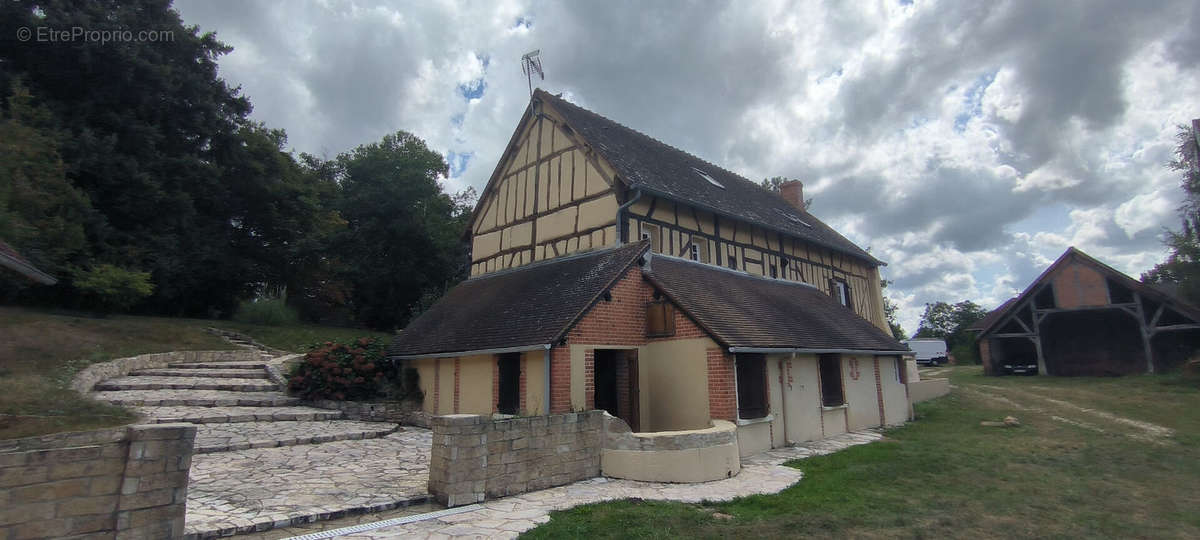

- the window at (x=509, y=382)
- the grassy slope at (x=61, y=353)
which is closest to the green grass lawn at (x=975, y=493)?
the window at (x=509, y=382)

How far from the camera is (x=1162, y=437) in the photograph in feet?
37.5

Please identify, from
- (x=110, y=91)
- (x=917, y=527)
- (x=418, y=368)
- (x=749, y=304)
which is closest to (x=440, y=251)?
(x=110, y=91)

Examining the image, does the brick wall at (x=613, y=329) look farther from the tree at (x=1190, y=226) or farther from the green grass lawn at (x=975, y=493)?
the tree at (x=1190, y=226)

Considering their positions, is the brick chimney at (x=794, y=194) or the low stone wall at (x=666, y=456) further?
the brick chimney at (x=794, y=194)

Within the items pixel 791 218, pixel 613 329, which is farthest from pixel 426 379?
pixel 791 218

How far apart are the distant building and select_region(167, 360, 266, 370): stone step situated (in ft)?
98.4

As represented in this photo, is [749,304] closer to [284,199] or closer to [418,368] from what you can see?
[418,368]

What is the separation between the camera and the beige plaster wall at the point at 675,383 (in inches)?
394

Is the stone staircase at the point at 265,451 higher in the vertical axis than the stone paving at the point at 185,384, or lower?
lower

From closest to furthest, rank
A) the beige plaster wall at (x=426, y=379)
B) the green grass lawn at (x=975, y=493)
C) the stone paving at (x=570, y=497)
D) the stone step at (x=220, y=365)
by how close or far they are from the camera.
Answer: the stone paving at (x=570, y=497)
the green grass lawn at (x=975, y=493)
the beige plaster wall at (x=426, y=379)
the stone step at (x=220, y=365)

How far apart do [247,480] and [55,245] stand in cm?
1473

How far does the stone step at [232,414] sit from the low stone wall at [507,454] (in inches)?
270

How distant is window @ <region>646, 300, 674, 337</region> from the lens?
35.7ft

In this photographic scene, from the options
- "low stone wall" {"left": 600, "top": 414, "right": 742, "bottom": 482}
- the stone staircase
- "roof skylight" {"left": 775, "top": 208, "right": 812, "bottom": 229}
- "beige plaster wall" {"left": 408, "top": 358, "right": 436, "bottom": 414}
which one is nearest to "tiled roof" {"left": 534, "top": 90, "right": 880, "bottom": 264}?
"roof skylight" {"left": 775, "top": 208, "right": 812, "bottom": 229}
